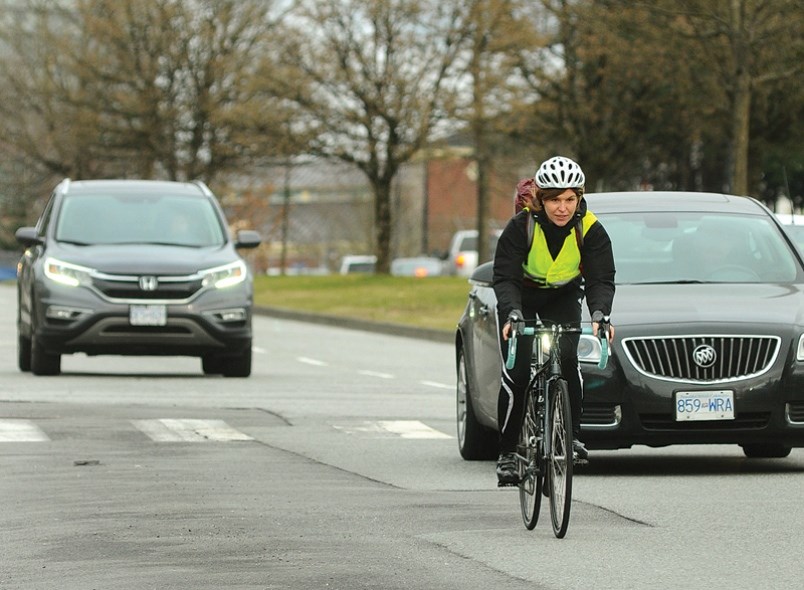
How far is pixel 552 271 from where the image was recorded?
9.62 metres

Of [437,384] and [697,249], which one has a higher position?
[697,249]

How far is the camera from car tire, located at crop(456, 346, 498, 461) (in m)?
12.5

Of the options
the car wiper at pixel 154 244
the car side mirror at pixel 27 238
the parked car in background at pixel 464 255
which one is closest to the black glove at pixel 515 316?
the car wiper at pixel 154 244

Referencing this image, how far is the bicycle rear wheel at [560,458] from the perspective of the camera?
8.80 m

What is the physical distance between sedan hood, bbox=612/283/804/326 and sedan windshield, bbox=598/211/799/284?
0.25 meters

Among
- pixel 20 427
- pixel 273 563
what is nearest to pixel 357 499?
pixel 273 563

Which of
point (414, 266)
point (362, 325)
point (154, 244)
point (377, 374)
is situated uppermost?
point (154, 244)

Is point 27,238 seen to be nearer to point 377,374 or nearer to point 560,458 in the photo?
point 377,374

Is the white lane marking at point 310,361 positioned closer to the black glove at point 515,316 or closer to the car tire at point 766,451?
the car tire at point 766,451

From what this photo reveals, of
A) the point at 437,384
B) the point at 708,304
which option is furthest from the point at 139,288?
the point at 708,304

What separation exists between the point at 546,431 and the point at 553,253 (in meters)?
0.91

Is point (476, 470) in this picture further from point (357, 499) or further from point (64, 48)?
point (64, 48)

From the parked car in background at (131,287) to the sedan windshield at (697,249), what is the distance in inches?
302

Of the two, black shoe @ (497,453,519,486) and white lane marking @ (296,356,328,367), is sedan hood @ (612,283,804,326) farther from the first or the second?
white lane marking @ (296,356,328,367)
